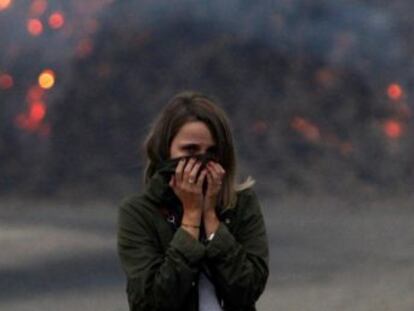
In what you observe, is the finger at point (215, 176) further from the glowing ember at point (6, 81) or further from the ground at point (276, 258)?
the glowing ember at point (6, 81)

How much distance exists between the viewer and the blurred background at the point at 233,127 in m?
4.66

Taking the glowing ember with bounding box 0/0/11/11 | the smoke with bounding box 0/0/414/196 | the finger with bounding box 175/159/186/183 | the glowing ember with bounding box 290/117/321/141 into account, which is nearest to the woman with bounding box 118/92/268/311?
the finger with bounding box 175/159/186/183

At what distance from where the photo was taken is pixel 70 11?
4.77 meters

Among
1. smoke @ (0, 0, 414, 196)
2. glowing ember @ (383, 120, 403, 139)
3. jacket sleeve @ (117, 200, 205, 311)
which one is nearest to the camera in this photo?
jacket sleeve @ (117, 200, 205, 311)

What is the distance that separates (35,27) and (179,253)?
7.84 ft

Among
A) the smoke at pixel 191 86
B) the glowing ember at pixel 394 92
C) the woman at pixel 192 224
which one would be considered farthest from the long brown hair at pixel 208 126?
the glowing ember at pixel 394 92

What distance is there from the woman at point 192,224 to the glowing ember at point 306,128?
2079 mm

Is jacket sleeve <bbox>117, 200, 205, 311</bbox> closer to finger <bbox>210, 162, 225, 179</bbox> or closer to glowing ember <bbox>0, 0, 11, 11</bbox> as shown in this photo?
finger <bbox>210, 162, 225, 179</bbox>

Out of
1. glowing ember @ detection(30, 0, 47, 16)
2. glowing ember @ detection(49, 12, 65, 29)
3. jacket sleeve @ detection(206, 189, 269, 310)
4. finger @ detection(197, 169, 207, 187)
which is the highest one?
glowing ember @ detection(30, 0, 47, 16)

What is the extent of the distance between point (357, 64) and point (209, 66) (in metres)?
0.61

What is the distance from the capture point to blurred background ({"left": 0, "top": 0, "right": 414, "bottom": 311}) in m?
4.66

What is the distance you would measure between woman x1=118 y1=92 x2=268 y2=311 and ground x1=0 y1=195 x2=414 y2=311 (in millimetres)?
2028

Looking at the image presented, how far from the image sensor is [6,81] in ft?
15.5

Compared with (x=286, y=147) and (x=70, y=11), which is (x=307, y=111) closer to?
(x=286, y=147)
